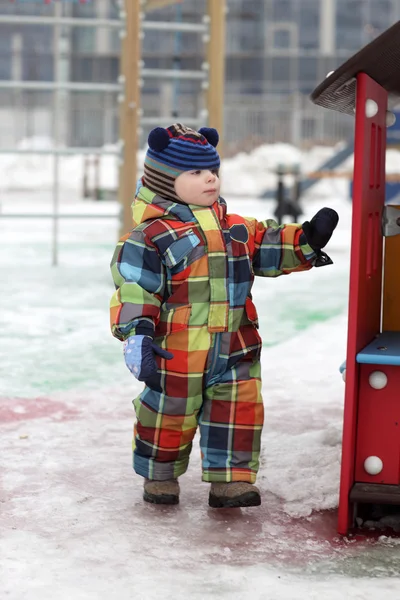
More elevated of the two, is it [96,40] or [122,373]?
[96,40]

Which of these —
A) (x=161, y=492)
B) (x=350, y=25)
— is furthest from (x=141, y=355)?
(x=350, y=25)

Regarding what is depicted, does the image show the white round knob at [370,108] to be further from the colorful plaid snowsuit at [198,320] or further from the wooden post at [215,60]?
the wooden post at [215,60]

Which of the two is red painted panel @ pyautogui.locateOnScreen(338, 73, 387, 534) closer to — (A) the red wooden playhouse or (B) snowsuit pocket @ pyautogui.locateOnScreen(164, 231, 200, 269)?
(A) the red wooden playhouse

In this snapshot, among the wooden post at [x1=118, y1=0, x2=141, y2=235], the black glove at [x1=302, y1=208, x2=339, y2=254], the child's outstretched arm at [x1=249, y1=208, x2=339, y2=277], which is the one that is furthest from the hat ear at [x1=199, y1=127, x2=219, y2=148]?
the wooden post at [x1=118, y1=0, x2=141, y2=235]

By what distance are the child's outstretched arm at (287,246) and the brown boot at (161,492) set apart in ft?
2.05

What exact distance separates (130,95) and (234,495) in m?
4.83

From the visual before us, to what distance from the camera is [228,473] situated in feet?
8.76

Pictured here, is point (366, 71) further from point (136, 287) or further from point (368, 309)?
point (136, 287)

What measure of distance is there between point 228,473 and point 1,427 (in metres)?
1.08

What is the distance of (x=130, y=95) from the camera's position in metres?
7.03

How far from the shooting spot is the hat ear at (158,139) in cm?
267

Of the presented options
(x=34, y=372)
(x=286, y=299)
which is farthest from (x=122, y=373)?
(x=286, y=299)

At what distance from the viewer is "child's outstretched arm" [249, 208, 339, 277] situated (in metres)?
2.70

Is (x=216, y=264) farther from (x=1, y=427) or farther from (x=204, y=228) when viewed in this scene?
(x=1, y=427)
